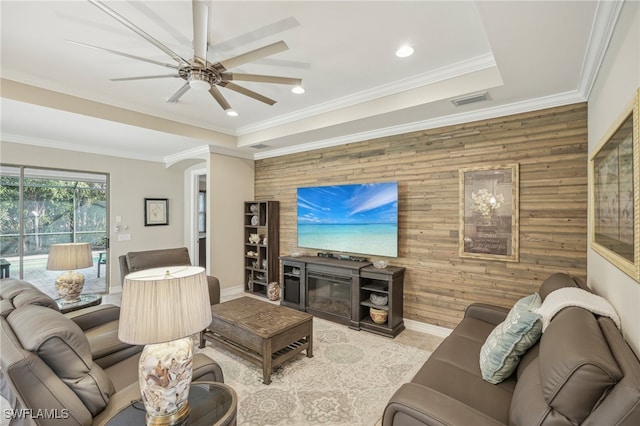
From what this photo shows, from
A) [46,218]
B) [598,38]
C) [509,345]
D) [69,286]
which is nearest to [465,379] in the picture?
[509,345]

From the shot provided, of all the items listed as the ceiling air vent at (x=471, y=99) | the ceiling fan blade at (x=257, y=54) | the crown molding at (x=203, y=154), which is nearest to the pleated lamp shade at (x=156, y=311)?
the ceiling fan blade at (x=257, y=54)

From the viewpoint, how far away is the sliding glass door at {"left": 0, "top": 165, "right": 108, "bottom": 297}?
174 inches

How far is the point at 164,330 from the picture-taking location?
122 cm

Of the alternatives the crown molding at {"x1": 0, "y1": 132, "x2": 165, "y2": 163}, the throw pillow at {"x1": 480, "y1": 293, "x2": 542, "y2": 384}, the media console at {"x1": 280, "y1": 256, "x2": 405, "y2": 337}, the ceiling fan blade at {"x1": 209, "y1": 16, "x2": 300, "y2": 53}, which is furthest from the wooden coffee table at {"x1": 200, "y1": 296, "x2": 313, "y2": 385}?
the crown molding at {"x1": 0, "y1": 132, "x2": 165, "y2": 163}

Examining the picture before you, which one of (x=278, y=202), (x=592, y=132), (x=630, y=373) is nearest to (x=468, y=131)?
(x=592, y=132)

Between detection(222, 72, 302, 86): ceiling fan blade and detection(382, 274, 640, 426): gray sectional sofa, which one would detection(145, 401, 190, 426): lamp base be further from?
detection(222, 72, 302, 86): ceiling fan blade

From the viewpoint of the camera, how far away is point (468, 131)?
3.40m

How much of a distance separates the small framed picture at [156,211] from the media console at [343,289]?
10.0 feet

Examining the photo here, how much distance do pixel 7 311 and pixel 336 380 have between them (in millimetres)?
2373

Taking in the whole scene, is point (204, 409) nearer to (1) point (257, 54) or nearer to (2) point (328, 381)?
(2) point (328, 381)

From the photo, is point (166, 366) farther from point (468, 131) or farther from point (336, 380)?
point (468, 131)

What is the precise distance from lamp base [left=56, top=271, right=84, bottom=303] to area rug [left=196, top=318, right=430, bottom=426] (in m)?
1.40

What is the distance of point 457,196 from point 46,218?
6.22 meters

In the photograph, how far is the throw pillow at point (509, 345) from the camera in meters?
1.69
